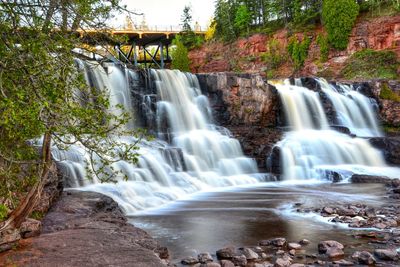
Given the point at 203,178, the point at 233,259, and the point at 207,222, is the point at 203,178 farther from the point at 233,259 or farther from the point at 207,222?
the point at 233,259

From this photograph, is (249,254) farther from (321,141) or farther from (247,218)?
(321,141)

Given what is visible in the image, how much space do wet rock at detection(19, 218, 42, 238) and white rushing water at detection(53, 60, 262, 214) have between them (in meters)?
3.38

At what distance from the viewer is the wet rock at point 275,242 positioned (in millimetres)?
8523

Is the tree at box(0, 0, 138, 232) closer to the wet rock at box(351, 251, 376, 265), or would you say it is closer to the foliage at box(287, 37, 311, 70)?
the wet rock at box(351, 251, 376, 265)

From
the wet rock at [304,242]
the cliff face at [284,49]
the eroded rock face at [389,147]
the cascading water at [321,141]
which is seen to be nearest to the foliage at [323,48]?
the cliff face at [284,49]

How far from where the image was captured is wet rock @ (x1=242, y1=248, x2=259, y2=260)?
7.76 m

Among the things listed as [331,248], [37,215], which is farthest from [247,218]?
[37,215]

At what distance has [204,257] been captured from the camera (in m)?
7.76

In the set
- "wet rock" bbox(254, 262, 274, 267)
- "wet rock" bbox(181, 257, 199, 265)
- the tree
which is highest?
the tree

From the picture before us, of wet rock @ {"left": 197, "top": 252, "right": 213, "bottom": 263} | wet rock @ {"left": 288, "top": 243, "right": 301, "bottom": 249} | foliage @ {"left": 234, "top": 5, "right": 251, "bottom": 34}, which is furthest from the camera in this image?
foliage @ {"left": 234, "top": 5, "right": 251, "bottom": 34}

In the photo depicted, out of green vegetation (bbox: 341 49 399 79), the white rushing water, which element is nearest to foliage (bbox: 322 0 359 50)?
green vegetation (bbox: 341 49 399 79)

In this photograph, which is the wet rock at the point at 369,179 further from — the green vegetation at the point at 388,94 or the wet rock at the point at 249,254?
the green vegetation at the point at 388,94

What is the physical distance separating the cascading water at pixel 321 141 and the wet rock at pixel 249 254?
1116 cm

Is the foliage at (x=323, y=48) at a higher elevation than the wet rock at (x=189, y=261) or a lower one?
higher
